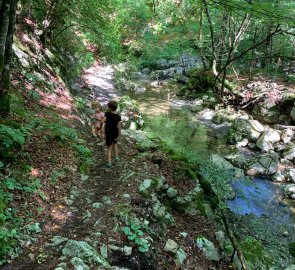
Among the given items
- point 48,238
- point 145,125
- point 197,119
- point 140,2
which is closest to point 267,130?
point 197,119

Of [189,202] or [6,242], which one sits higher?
[6,242]

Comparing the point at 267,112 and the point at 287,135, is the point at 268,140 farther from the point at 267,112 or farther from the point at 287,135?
the point at 267,112

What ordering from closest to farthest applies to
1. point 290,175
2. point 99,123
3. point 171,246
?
1. point 171,246
2. point 99,123
3. point 290,175

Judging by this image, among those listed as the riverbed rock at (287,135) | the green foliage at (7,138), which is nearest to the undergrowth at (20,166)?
the green foliage at (7,138)

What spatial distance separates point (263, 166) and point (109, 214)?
8.32 m

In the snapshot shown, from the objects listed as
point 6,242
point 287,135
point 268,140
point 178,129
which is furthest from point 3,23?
point 287,135

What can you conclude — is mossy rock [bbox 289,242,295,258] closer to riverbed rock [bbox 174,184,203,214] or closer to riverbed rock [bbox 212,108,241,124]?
riverbed rock [bbox 174,184,203,214]

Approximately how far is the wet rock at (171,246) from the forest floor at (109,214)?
0.07m

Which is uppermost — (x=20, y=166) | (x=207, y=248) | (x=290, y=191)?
(x=20, y=166)

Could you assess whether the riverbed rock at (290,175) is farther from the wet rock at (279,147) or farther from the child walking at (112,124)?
the child walking at (112,124)

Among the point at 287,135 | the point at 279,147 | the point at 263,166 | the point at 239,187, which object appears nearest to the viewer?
the point at 239,187

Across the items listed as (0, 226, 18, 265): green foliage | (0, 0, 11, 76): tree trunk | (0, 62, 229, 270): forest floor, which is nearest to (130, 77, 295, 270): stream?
(0, 62, 229, 270): forest floor

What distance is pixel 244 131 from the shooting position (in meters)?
15.6

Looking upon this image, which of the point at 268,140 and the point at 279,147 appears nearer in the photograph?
the point at 279,147
